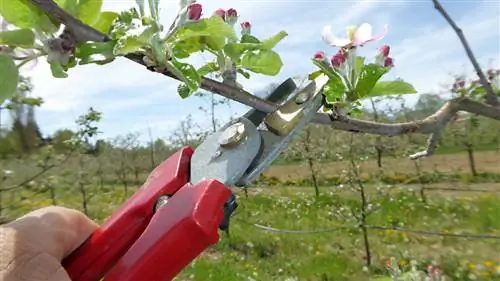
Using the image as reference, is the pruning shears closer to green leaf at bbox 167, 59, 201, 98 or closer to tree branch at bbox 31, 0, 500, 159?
tree branch at bbox 31, 0, 500, 159

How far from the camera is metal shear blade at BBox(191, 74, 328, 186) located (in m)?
0.79

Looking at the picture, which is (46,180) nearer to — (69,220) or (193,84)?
(69,220)

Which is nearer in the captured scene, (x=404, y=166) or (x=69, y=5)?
(x=69, y=5)

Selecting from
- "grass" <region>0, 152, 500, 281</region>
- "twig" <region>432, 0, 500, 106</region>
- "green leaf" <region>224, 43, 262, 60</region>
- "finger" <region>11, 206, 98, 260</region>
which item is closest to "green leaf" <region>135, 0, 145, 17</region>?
"green leaf" <region>224, 43, 262, 60</region>

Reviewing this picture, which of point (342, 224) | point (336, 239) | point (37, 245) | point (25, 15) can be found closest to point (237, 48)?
point (25, 15)

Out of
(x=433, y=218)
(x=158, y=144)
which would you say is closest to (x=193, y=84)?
(x=433, y=218)

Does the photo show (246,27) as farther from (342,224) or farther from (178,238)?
(342,224)

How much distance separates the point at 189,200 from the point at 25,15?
13.5 inches

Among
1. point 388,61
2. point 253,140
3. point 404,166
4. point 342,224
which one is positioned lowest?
point 404,166

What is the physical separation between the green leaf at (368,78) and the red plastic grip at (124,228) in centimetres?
36

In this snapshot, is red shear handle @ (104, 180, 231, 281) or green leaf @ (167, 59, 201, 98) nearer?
green leaf @ (167, 59, 201, 98)

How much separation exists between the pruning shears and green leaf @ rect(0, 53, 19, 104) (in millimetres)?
314

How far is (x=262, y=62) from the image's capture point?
0.72m

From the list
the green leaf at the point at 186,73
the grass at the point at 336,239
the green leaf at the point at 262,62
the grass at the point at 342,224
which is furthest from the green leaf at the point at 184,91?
the grass at the point at 336,239
